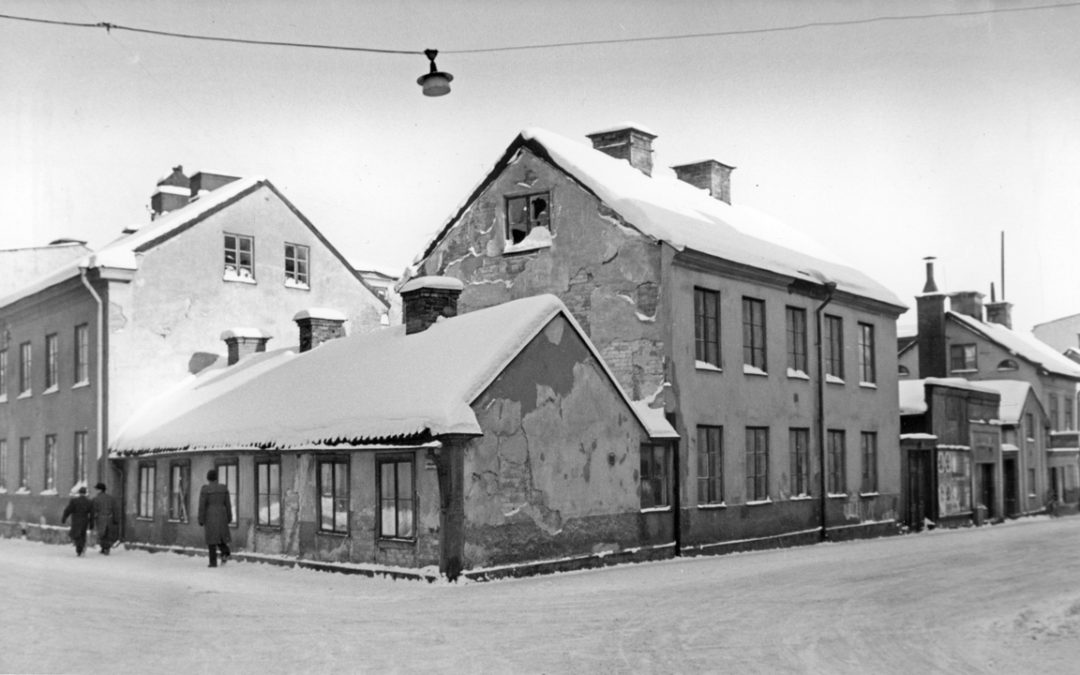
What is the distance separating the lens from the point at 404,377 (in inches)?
739

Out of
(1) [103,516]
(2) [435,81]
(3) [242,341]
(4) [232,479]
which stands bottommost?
(1) [103,516]

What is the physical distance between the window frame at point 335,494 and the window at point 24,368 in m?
15.4

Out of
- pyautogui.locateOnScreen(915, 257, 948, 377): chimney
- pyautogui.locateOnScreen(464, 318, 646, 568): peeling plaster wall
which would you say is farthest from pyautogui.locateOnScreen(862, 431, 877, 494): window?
pyautogui.locateOnScreen(915, 257, 948, 377): chimney

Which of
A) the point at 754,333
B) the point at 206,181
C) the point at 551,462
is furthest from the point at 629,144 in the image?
the point at 206,181

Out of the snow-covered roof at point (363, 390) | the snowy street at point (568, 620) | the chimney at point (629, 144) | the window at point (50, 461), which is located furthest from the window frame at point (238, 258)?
the snowy street at point (568, 620)

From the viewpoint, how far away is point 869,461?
30109mm

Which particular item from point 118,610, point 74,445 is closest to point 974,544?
point 118,610

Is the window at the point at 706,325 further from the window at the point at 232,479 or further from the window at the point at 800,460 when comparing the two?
the window at the point at 232,479

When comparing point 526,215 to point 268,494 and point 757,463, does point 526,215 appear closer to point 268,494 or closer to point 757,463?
point 757,463

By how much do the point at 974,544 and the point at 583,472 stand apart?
10.4 metres

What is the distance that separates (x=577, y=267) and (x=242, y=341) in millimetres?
8495

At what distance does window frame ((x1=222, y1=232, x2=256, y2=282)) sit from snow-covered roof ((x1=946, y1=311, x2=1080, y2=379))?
30.2 metres

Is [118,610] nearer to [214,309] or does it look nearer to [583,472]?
[583,472]

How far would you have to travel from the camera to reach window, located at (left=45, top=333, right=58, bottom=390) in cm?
2975
